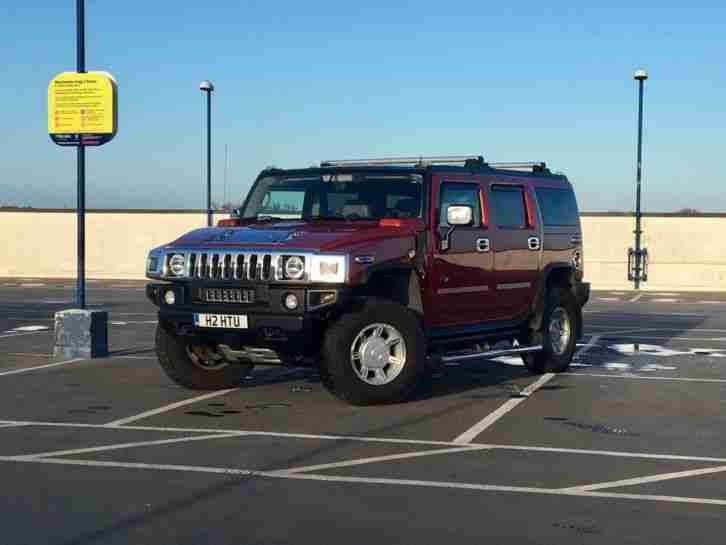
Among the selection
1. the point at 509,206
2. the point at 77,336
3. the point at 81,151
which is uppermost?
the point at 81,151

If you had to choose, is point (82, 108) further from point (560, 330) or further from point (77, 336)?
point (560, 330)

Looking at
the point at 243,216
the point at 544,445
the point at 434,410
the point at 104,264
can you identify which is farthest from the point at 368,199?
the point at 104,264

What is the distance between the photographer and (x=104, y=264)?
3984 cm

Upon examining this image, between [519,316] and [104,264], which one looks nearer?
[519,316]

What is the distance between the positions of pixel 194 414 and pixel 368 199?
257 cm

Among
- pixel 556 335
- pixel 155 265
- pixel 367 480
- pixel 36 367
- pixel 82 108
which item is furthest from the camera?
pixel 82 108

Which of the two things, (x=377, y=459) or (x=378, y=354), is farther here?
(x=378, y=354)

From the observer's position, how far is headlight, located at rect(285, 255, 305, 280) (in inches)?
350

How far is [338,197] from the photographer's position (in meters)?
10.3

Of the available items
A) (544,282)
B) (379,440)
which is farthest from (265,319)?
(544,282)

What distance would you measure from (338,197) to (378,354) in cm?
173

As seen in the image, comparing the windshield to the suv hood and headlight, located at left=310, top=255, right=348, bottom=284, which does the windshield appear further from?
headlight, located at left=310, top=255, right=348, bottom=284

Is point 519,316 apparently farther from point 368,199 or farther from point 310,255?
point 310,255

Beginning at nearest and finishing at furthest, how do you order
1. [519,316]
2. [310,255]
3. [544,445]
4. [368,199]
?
[544,445] < [310,255] < [368,199] < [519,316]
